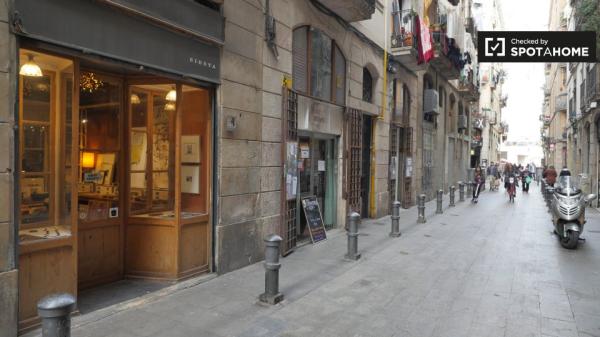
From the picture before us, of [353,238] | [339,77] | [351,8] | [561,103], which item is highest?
[561,103]

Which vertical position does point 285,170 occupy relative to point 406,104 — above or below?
below

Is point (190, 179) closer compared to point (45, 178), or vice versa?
point (45, 178)

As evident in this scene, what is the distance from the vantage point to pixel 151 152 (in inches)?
258

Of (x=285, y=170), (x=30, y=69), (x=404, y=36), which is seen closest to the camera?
(x=30, y=69)

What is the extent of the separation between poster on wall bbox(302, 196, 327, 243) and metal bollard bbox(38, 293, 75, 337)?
656cm

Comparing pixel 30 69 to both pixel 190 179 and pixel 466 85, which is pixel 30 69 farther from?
pixel 466 85

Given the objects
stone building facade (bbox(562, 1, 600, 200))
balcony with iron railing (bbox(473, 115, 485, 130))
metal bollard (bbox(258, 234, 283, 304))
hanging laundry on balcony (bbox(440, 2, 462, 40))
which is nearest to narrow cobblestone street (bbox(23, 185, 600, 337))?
metal bollard (bbox(258, 234, 283, 304))

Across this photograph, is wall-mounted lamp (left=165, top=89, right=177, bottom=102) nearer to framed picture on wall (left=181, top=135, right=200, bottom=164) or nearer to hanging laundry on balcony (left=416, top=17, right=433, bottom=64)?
framed picture on wall (left=181, top=135, right=200, bottom=164)

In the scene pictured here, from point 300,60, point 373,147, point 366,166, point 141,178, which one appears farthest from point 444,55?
point 141,178

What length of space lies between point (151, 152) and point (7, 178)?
2.62m

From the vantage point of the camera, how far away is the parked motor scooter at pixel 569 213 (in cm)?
915

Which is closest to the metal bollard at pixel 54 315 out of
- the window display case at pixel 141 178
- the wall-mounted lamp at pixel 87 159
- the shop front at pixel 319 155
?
the window display case at pixel 141 178

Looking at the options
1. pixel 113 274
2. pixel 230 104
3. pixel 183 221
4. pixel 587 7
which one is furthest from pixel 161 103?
pixel 587 7

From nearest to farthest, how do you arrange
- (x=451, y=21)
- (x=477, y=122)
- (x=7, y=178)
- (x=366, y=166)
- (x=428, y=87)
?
(x=7, y=178), (x=366, y=166), (x=428, y=87), (x=451, y=21), (x=477, y=122)
